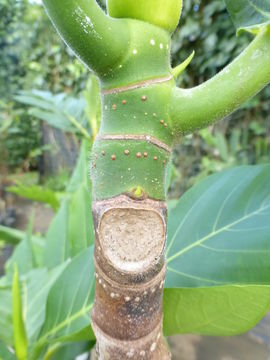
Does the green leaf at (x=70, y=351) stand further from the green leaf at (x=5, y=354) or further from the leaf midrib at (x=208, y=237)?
the leaf midrib at (x=208, y=237)

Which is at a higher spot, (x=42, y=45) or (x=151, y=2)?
(x=42, y=45)

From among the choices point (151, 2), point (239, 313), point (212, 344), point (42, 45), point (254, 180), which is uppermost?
point (42, 45)

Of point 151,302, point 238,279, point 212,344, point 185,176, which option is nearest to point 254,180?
point 238,279

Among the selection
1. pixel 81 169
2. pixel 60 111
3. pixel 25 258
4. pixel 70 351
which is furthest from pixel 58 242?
pixel 60 111

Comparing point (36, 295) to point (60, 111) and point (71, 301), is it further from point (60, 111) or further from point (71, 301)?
point (60, 111)

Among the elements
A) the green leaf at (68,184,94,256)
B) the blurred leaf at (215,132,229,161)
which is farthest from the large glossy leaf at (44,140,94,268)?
the blurred leaf at (215,132,229,161)

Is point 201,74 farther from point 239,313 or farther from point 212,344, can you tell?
point 239,313

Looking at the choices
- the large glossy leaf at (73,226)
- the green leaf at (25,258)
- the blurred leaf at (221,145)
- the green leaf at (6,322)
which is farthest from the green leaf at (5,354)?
the blurred leaf at (221,145)
